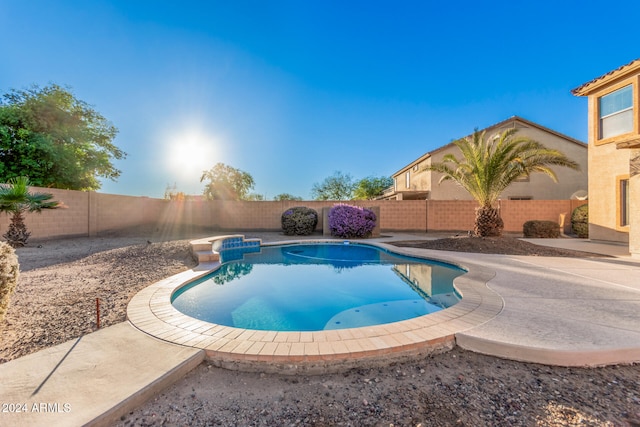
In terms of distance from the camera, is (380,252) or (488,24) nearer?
(380,252)

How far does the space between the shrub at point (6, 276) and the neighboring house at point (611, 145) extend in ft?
45.4

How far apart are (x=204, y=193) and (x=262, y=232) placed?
1328 cm

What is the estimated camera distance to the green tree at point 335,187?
3531cm

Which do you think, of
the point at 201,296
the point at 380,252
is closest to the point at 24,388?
the point at 201,296

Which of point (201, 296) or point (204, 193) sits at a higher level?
point (204, 193)

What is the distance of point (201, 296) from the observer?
15.2 ft

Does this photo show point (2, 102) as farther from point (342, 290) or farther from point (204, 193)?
point (342, 290)

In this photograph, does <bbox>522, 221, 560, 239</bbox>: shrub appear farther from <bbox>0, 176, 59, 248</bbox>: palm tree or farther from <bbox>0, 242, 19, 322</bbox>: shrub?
<bbox>0, 176, 59, 248</bbox>: palm tree

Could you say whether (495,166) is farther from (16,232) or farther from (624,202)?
(16,232)

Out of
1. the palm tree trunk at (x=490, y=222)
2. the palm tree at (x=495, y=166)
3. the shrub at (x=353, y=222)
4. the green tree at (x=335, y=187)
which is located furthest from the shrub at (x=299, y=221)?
the green tree at (x=335, y=187)

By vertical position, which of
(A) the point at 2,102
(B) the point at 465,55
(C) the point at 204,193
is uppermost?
(B) the point at 465,55

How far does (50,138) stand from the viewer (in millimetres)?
13164

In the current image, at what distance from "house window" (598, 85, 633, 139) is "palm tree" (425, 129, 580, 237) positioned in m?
2.33

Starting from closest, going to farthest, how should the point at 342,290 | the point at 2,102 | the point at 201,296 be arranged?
1. the point at 201,296
2. the point at 342,290
3. the point at 2,102
